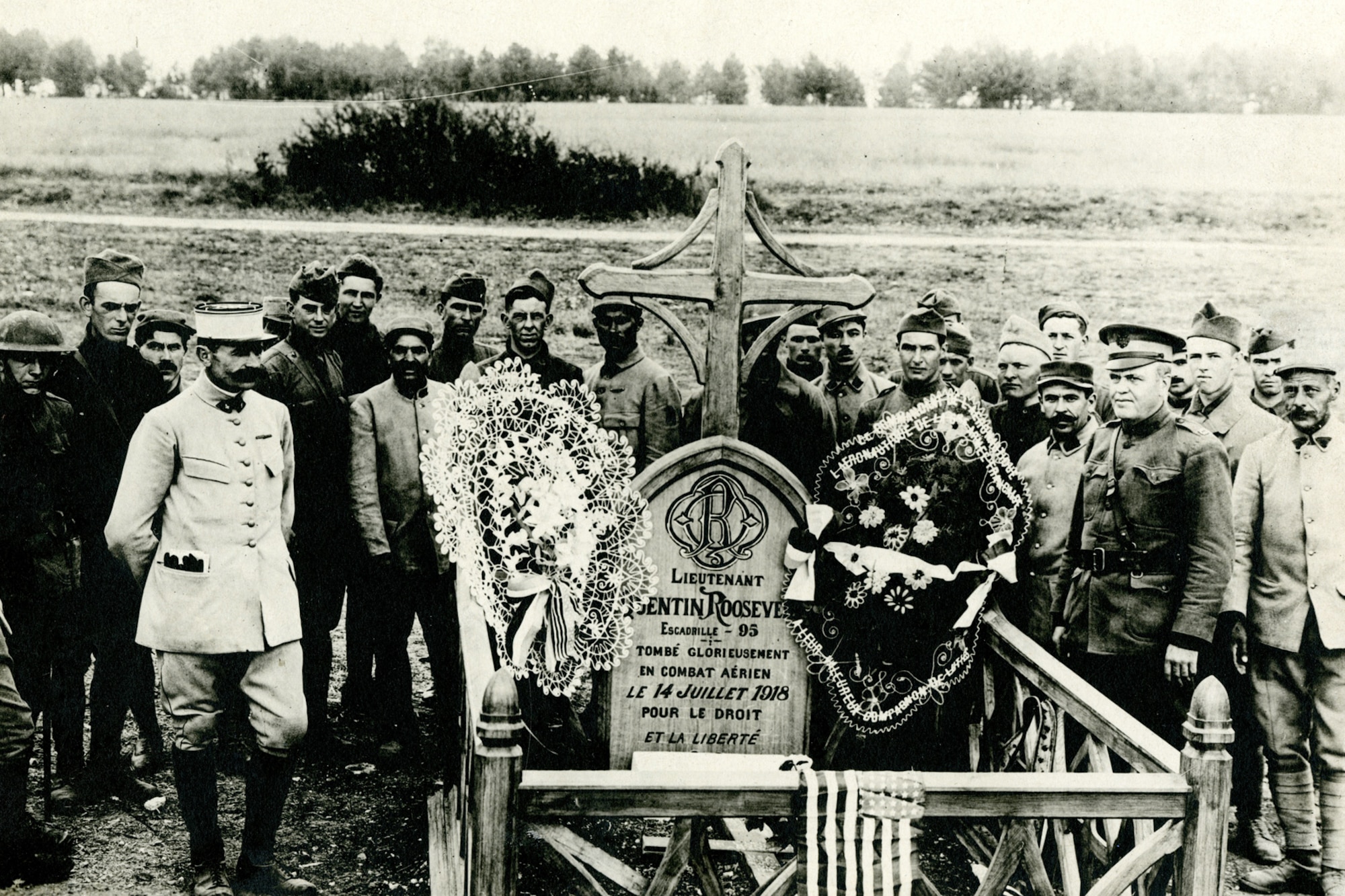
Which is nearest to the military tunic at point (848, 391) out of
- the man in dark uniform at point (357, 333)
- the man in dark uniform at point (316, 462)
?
the man in dark uniform at point (357, 333)

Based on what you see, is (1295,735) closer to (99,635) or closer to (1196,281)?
(1196,281)

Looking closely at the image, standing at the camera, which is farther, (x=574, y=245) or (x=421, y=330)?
(x=574, y=245)

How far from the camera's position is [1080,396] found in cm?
448

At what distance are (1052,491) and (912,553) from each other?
2.68ft

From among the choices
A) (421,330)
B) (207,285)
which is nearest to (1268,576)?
(421,330)

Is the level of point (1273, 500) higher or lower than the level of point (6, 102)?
lower

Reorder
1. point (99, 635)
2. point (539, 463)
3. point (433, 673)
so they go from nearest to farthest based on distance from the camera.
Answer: point (539, 463)
point (99, 635)
point (433, 673)

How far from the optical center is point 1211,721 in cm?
282

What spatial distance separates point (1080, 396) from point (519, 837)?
2.96 meters

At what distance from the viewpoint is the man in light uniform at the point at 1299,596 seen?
172 inches

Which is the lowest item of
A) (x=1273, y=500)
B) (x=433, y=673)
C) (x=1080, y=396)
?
(x=433, y=673)

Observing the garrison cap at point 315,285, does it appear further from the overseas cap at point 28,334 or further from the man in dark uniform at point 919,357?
the man in dark uniform at point 919,357

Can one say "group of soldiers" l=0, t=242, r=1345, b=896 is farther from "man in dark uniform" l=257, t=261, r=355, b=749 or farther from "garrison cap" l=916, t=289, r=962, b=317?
"garrison cap" l=916, t=289, r=962, b=317

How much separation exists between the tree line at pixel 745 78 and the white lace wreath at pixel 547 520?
9.29 ft
